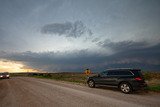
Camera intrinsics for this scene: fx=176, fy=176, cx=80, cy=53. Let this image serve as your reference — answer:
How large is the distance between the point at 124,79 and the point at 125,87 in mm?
658

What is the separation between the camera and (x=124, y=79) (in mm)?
14250

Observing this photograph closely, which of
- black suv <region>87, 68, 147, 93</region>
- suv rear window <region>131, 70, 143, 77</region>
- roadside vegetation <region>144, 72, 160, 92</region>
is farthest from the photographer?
roadside vegetation <region>144, 72, 160, 92</region>

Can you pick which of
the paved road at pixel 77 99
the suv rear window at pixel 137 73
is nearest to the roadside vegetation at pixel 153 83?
the suv rear window at pixel 137 73

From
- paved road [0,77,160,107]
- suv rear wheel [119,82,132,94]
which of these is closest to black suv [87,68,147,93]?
suv rear wheel [119,82,132,94]

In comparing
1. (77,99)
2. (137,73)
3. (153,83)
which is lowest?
(77,99)

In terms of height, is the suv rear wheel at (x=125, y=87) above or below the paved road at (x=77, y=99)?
above

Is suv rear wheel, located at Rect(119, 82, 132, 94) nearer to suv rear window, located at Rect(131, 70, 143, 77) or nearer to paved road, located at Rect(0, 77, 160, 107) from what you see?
paved road, located at Rect(0, 77, 160, 107)

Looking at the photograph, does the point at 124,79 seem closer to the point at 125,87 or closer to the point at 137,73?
the point at 125,87

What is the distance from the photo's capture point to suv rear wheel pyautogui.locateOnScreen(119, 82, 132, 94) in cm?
1363

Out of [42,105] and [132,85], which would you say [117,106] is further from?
[132,85]

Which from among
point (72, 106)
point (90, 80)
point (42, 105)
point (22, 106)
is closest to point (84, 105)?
point (72, 106)

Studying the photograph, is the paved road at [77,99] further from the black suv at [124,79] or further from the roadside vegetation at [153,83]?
the roadside vegetation at [153,83]

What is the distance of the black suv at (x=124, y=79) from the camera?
44.6ft

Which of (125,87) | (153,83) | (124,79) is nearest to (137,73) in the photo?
(124,79)
